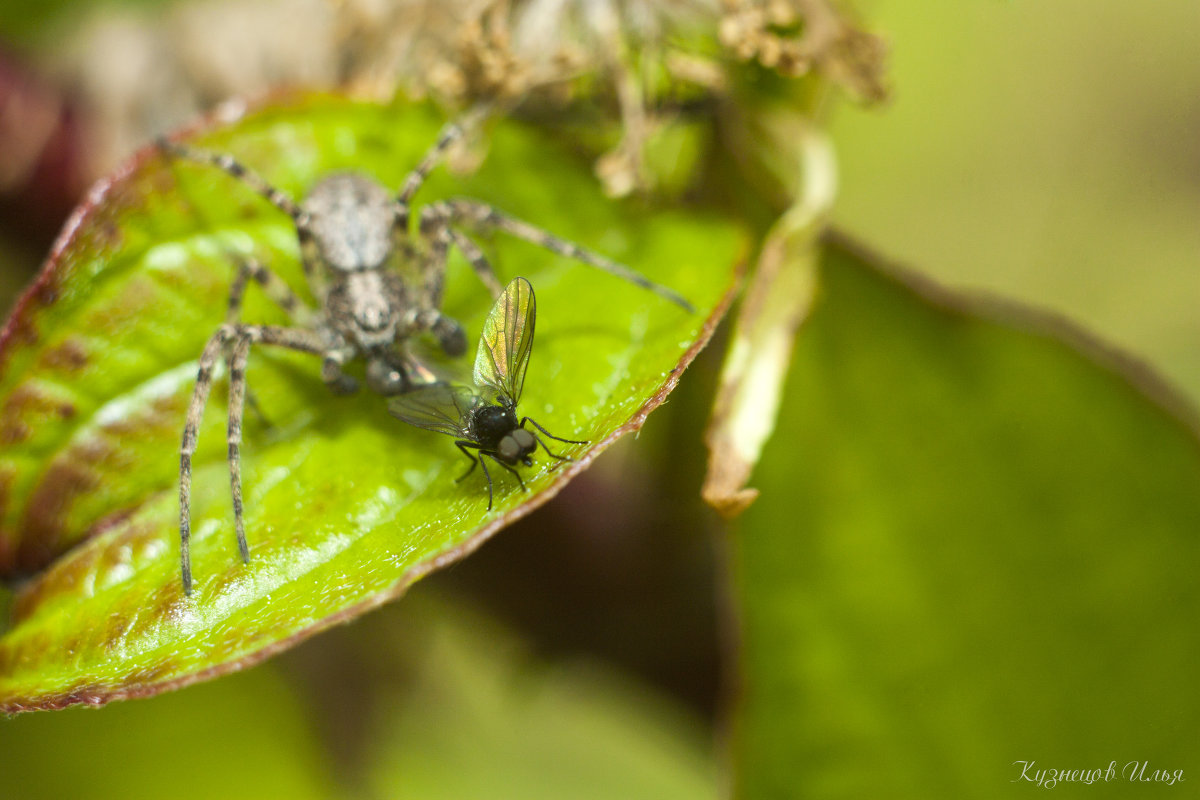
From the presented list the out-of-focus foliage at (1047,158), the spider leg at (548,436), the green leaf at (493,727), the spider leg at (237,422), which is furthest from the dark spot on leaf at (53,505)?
the out-of-focus foliage at (1047,158)

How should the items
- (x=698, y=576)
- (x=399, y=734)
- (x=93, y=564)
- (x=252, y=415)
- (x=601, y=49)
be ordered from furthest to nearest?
1. (x=399, y=734)
2. (x=698, y=576)
3. (x=601, y=49)
4. (x=252, y=415)
5. (x=93, y=564)

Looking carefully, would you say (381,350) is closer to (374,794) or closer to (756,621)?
(756,621)

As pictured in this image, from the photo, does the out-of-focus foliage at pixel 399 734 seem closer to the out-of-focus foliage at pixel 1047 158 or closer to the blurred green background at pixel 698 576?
the blurred green background at pixel 698 576

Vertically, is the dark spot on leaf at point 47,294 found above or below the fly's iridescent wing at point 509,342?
above

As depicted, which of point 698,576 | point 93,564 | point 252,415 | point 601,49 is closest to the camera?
point 93,564

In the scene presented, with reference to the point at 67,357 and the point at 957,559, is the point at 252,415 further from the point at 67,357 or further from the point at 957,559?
the point at 957,559

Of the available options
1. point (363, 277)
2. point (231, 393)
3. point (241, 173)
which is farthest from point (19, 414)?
point (363, 277)
